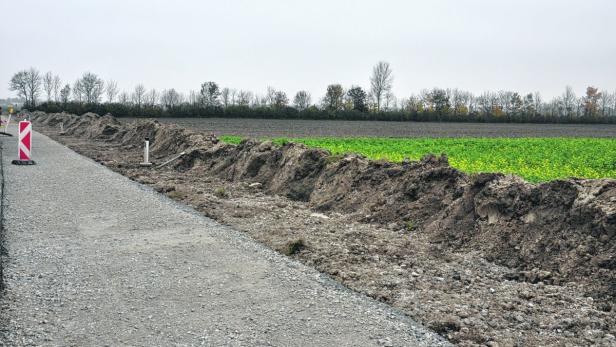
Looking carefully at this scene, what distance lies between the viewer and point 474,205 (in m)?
9.43

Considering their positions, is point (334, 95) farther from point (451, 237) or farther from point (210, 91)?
point (451, 237)

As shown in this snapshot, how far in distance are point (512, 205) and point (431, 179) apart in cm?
243

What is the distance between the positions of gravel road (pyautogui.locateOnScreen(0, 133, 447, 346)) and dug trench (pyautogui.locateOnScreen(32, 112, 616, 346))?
0.59 metres

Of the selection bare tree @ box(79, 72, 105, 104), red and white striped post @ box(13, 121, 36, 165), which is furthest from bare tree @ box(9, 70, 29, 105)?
red and white striped post @ box(13, 121, 36, 165)

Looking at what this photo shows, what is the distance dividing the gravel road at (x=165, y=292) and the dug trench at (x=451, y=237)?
1.92 ft

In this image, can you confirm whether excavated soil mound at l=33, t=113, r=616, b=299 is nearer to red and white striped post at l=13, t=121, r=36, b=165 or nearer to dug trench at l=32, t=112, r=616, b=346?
dug trench at l=32, t=112, r=616, b=346

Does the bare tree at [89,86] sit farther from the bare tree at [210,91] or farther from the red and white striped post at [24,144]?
the red and white striped post at [24,144]

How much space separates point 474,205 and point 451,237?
0.80 m

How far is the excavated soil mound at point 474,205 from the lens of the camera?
7258 mm

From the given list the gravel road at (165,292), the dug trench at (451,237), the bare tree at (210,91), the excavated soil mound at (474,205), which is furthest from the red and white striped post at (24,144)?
the bare tree at (210,91)

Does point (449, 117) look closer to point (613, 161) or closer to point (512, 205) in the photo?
point (613, 161)

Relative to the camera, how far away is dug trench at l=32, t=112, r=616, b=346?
19.4 ft

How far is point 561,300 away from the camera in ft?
20.9

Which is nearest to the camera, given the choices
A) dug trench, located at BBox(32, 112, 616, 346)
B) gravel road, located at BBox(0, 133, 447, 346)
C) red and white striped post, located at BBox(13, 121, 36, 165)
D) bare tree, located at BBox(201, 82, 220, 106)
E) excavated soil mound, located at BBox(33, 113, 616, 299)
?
gravel road, located at BBox(0, 133, 447, 346)
